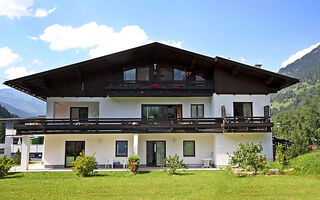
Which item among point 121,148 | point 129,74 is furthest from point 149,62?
point 121,148

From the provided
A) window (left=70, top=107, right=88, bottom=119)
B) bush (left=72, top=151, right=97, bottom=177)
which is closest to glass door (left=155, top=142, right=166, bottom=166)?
window (left=70, top=107, right=88, bottom=119)

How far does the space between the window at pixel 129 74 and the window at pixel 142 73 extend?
37 centimetres

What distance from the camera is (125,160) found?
19.5 metres

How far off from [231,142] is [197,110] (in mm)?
3451

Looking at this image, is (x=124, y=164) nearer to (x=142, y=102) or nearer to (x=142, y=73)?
(x=142, y=102)

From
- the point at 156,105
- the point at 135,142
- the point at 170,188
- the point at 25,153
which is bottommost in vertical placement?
the point at 170,188

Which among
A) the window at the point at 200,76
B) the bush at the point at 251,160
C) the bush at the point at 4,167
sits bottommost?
the bush at the point at 4,167

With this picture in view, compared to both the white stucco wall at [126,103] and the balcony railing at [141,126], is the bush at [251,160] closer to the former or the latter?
the balcony railing at [141,126]

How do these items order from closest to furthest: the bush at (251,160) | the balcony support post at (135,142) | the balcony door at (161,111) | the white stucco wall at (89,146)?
the bush at (251,160)
the balcony support post at (135,142)
the white stucco wall at (89,146)
the balcony door at (161,111)

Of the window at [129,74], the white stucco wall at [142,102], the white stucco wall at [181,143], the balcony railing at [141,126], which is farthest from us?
the window at [129,74]

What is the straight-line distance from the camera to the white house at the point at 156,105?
18969 millimetres

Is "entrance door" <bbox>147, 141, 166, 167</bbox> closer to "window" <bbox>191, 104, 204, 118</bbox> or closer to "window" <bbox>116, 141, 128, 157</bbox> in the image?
"window" <bbox>116, 141, 128, 157</bbox>

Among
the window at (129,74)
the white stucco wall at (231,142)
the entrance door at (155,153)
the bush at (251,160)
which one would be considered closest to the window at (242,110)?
the white stucco wall at (231,142)

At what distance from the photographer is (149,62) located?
20.9 m
